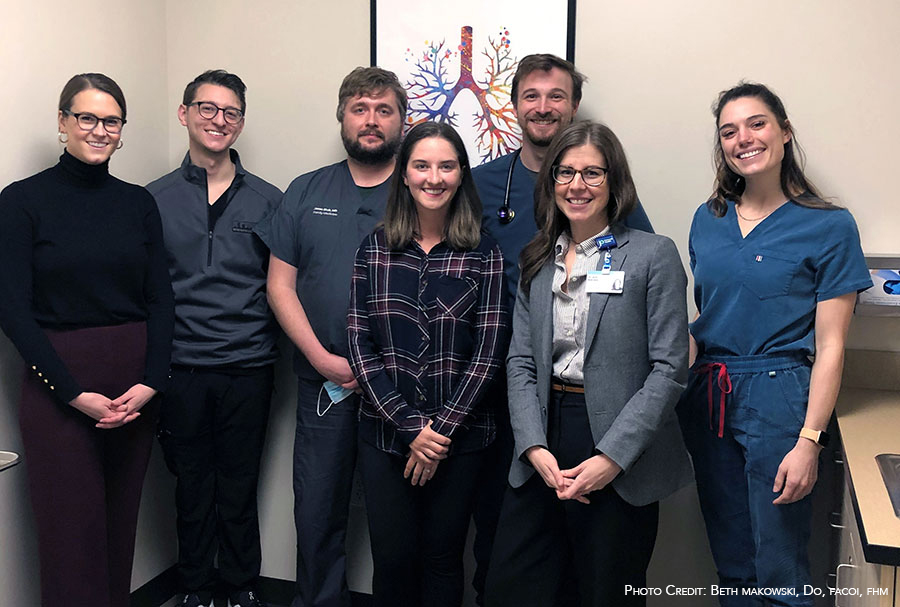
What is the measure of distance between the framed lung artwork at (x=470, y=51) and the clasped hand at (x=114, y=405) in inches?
49.9

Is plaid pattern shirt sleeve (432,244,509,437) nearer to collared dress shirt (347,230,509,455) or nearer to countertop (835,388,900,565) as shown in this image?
collared dress shirt (347,230,509,455)

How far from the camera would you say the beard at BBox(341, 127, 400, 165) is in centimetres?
233

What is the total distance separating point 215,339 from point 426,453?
0.92 metres

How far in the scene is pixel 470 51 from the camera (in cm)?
253

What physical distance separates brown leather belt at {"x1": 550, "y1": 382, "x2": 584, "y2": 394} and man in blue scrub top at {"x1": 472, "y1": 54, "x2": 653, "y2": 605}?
33 centimetres

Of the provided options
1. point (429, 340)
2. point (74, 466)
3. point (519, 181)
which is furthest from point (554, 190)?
point (74, 466)

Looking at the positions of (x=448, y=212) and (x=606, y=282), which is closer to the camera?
(x=606, y=282)

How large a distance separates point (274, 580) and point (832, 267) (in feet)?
7.31

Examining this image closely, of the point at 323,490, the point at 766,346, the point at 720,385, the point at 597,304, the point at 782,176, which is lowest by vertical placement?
the point at 323,490

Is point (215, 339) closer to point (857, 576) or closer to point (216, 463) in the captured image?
point (216, 463)

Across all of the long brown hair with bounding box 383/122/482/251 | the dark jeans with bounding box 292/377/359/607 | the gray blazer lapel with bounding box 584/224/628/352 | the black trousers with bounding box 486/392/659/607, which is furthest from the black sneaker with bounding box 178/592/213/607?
the gray blazer lapel with bounding box 584/224/628/352

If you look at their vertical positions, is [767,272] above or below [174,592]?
above

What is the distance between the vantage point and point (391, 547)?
1975 millimetres

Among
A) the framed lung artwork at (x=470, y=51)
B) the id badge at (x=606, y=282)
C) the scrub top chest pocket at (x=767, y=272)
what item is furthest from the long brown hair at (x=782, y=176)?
the framed lung artwork at (x=470, y=51)
